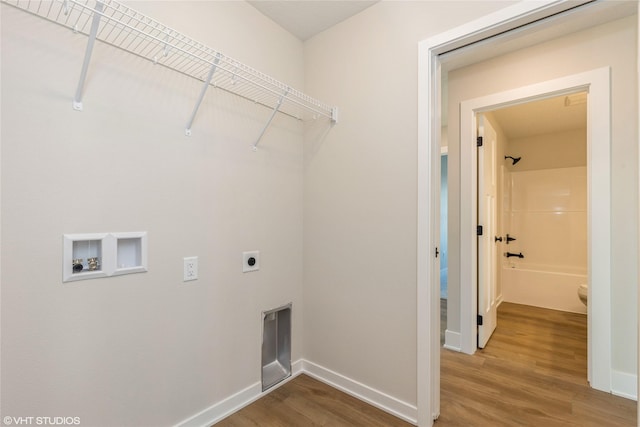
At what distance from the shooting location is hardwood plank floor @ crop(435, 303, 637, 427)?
1679 millimetres

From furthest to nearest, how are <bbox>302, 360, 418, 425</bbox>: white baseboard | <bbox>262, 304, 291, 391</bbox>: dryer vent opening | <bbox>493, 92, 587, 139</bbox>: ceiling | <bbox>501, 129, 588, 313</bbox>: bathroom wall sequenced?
<bbox>501, 129, 588, 313</bbox>: bathroom wall, <bbox>493, 92, 587, 139</bbox>: ceiling, <bbox>262, 304, 291, 391</bbox>: dryer vent opening, <bbox>302, 360, 418, 425</bbox>: white baseboard

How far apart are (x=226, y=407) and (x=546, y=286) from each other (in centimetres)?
416

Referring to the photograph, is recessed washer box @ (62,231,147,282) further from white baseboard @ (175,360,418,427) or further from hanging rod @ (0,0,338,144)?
white baseboard @ (175,360,418,427)

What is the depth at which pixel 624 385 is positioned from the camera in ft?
6.23

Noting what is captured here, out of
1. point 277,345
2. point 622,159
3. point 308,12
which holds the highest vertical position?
point 308,12

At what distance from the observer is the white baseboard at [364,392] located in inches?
64.4

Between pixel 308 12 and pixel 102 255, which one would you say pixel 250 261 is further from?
pixel 308 12

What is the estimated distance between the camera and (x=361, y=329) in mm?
1857

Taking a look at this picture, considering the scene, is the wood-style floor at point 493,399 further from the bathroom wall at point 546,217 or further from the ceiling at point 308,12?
the ceiling at point 308,12

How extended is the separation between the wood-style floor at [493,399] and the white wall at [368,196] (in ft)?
0.70

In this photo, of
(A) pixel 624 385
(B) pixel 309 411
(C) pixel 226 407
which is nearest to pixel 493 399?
(A) pixel 624 385

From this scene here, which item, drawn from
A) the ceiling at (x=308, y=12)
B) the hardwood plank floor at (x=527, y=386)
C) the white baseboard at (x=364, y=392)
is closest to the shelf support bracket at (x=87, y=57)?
the ceiling at (x=308, y=12)

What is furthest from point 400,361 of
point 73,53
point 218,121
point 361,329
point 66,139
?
point 73,53
